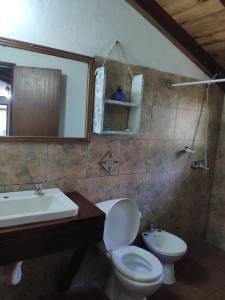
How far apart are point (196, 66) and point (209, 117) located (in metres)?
0.62

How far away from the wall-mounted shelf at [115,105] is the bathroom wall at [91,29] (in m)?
0.23

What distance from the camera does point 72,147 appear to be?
6.33ft

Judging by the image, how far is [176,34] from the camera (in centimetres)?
232

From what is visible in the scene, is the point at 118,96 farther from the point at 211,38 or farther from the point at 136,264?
the point at 136,264

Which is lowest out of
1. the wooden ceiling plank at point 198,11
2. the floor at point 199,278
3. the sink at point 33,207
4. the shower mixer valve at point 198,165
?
the floor at point 199,278

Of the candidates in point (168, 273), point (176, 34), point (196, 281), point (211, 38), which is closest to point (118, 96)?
point (176, 34)

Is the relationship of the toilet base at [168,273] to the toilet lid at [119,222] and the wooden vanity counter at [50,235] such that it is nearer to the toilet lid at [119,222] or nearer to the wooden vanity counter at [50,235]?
the toilet lid at [119,222]

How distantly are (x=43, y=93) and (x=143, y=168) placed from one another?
1.20 meters

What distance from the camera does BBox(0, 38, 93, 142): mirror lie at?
5.34 feet

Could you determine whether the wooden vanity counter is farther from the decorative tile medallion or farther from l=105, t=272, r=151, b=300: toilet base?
l=105, t=272, r=151, b=300: toilet base

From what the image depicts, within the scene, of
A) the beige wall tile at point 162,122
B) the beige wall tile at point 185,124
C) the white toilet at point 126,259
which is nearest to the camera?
the white toilet at point 126,259

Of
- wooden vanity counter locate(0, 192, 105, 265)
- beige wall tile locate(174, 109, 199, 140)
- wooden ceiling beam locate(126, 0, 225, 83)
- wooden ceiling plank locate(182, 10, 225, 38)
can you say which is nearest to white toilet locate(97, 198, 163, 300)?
wooden vanity counter locate(0, 192, 105, 265)

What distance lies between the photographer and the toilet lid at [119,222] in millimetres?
1987

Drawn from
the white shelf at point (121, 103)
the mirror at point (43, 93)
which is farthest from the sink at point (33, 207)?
the white shelf at point (121, 103)
